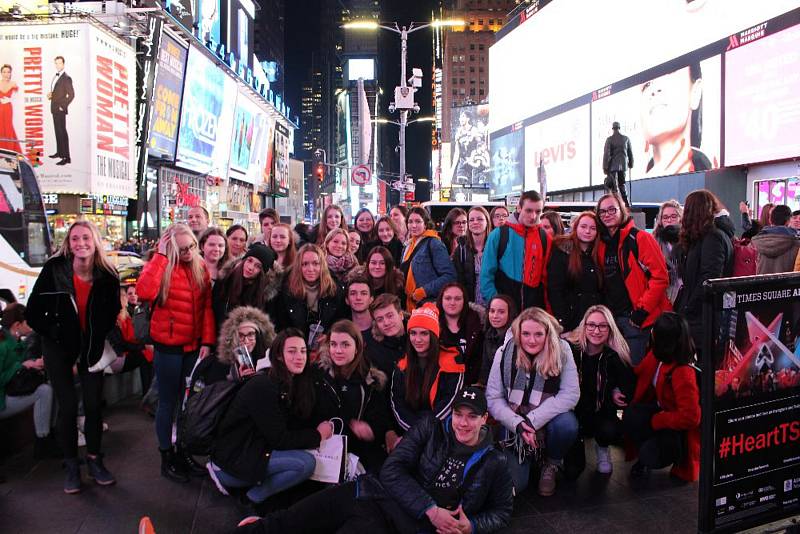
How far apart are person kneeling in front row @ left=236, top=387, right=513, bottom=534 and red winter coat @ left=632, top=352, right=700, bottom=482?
1823 millimetres

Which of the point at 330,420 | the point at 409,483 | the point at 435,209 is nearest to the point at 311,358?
the point at 330,420

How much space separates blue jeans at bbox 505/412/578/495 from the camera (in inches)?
182

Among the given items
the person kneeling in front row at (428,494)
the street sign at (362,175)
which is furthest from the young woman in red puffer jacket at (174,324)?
the street sign at (362,175)

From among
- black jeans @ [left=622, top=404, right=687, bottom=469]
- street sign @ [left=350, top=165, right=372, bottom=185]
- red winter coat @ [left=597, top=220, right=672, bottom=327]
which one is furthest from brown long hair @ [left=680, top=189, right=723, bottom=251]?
street sign @ [left=350, top=165, right=372, bottom=185]

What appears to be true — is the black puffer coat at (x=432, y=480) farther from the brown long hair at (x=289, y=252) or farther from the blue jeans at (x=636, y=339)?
the brown long hair at (x=289, y=252)

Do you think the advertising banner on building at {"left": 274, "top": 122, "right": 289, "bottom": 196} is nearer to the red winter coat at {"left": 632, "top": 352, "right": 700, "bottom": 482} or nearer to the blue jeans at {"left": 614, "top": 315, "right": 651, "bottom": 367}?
the blue jeans at {"left": 614, "top": 315, "right": 651, "bottom": 367}

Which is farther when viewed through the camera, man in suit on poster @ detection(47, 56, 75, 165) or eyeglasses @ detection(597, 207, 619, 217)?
man in suit on poster @ detection(47, 56, 75, 165)

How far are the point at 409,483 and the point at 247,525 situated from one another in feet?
3.04

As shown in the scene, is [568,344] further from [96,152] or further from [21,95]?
[21,95]

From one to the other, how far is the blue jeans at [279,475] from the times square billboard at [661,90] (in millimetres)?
11420

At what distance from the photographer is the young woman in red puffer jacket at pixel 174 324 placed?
4949mm

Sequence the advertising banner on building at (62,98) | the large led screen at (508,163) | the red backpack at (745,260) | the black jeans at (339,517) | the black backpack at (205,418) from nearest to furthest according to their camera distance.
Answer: the black jeans at (339,517), the black backpack at (205,418), the red backpack at (745,260), the advertising banner on building at (62,98), the large led screen at (508,163)

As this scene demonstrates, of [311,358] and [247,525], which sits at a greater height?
[311,358]

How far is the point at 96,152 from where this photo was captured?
25.4m
